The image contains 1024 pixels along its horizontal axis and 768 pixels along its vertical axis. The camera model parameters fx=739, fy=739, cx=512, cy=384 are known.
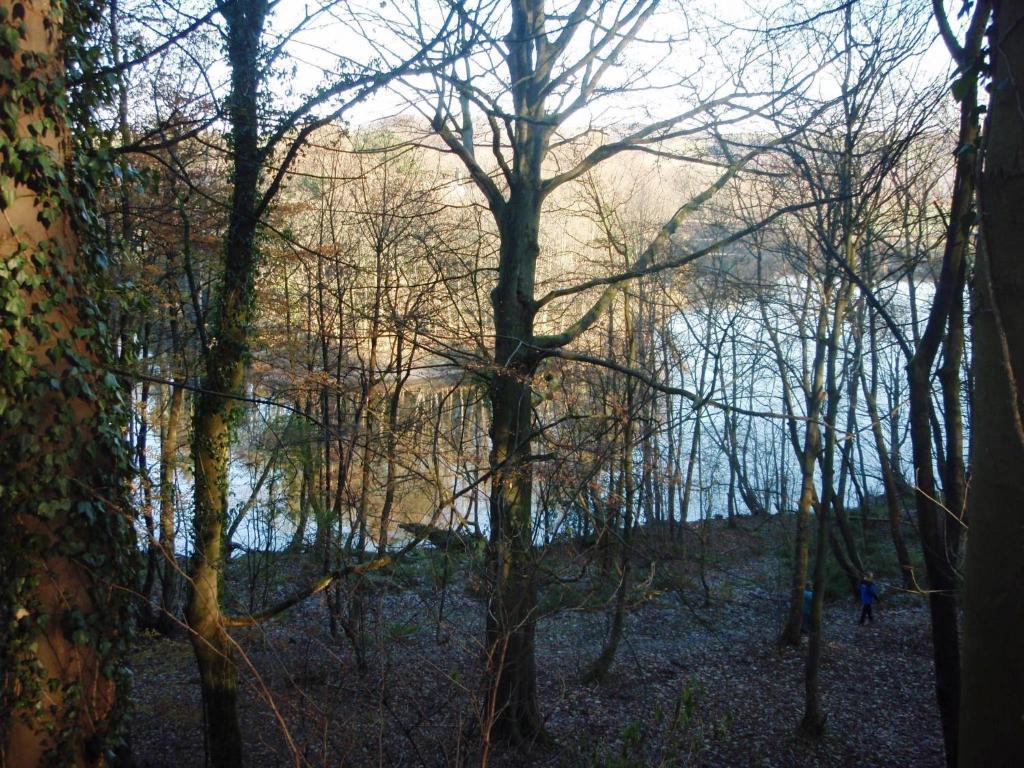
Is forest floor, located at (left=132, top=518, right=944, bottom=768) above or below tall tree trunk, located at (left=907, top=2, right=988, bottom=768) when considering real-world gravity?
below

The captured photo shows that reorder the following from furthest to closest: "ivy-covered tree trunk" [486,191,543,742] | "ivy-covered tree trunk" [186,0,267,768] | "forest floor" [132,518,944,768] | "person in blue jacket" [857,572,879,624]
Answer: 1. "person in blue jacket" [857,572,879,624]
2. "ivy-covered tree trunk" [486,191,543,742]
3. "ivy-covered tree trunk" [186,0,267,768]
4. "forest floor" [132,518,944,768]

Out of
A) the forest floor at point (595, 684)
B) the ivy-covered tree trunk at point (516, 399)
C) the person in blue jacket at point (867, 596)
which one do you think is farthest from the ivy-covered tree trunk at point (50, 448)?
the person in blue jacket at point (867, 596)

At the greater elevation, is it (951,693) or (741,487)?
(741,487)

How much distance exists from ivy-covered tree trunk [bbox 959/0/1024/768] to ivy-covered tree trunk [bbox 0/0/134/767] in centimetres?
429

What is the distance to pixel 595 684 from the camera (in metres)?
11.7

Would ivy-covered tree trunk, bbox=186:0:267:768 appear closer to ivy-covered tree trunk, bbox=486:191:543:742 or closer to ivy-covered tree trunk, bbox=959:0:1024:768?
ivy-covered tree trunk, bbox=486:191:543:742

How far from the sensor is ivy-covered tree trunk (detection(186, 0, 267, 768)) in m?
6.68

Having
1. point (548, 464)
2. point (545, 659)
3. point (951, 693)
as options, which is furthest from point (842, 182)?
point (545, 659)

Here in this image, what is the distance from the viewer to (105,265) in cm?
470

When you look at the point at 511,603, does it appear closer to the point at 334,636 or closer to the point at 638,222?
the point at 334,636

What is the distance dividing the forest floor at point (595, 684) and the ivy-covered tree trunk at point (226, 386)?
0.42m

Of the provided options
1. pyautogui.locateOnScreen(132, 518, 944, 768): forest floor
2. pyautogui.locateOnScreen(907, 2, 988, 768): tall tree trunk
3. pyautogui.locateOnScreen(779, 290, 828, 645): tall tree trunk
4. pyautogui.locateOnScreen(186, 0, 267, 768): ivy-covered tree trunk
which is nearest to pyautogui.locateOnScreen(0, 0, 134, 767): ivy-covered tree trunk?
pyautogui.locateOnScreen(132, 518, 944, 768): forest floor

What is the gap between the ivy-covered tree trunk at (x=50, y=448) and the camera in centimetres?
405

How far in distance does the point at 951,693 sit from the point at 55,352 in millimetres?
6146
